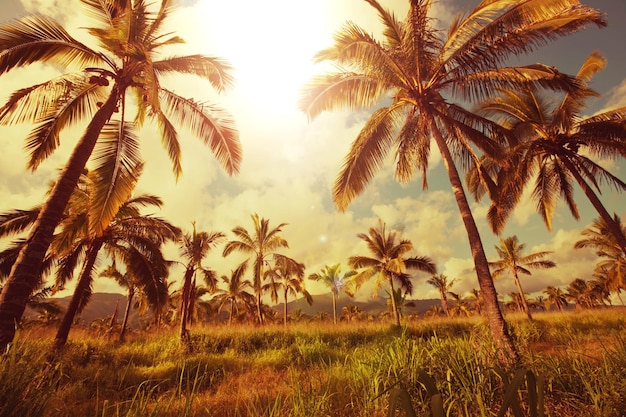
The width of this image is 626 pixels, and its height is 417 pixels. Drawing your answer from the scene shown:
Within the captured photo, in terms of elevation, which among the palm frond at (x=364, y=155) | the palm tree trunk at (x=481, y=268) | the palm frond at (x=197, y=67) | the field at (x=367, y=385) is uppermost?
the palm frond at (x=197, y=67)

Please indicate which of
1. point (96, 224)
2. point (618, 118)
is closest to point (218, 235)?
point (96, 224)

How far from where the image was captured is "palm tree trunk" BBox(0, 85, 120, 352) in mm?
4012

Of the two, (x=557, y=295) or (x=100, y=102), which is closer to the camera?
(x=100, y=102)

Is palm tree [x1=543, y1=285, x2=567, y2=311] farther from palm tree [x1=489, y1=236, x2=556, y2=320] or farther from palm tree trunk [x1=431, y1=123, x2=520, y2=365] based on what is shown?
palm tree trunk [x1=431, y1=123, x2=520, y2=365]

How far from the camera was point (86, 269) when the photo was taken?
1072 centimetres

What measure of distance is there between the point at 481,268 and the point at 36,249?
8597mm

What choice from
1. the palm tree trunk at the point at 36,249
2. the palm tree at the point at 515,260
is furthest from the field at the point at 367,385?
the palm tree at the point at 515,260

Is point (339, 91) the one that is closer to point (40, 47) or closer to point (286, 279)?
point (40, 47)

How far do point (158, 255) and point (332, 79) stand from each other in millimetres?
9498

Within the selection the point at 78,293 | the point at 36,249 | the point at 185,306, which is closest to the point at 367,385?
the point at 36,249

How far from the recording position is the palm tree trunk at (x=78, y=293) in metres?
9.76

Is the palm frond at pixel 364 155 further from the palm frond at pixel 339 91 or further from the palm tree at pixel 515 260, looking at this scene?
the palm tree at pixel 515 260

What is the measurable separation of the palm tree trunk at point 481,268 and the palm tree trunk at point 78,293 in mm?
12780

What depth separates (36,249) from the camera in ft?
14.6
